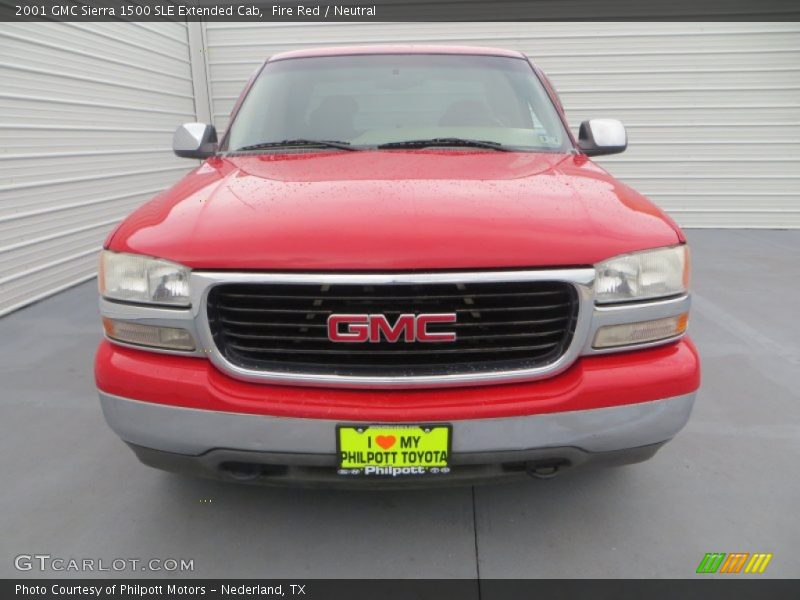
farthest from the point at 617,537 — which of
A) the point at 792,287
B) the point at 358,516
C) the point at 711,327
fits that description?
the point at 792,287

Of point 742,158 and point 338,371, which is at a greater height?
point 742,158

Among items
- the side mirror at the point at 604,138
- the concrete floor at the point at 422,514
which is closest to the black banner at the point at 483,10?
the side mirror at the point at 604,138

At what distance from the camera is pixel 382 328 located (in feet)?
5.22

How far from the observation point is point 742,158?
7.87 metres

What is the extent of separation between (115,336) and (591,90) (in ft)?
25.2

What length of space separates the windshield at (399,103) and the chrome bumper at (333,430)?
1315 millimetres

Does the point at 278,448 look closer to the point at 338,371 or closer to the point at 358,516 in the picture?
the point at 338,371

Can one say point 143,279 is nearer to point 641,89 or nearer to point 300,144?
point 300,144

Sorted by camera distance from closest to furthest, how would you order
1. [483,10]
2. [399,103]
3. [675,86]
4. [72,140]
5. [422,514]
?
1. [422,514]
2. [399,103]
3. [72,140]
4. [483,10]
5. [675,86]

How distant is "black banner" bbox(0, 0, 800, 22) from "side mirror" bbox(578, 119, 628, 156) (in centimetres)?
558

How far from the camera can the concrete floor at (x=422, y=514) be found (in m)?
1.89

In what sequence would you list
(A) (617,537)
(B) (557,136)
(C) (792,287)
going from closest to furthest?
(A) (617,537), (B) (557,136), (C) (792,287)
